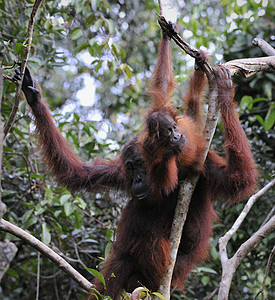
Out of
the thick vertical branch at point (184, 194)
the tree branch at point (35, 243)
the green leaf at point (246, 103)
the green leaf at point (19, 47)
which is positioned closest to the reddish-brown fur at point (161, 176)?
the thick vertical branch at point (184, 194)

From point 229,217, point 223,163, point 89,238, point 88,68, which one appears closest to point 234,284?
point 229,217

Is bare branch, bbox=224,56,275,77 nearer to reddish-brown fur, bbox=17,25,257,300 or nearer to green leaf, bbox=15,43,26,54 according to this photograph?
reddish-brown fur, bbox=17,25,257,300

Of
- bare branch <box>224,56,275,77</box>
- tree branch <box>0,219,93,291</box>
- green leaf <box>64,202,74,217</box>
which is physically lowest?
green leaf <box>64,202,74,217</box>

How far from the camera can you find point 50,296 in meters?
5.91

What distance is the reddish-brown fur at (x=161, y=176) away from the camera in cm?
337

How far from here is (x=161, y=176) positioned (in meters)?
3.35

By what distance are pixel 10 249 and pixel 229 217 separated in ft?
8.83

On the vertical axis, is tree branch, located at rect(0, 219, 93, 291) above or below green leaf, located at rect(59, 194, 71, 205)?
above

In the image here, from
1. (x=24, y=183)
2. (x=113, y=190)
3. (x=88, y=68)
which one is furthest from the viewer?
(x=88, y=68)

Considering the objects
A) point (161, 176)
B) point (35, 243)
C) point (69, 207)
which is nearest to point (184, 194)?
point (161, 176)

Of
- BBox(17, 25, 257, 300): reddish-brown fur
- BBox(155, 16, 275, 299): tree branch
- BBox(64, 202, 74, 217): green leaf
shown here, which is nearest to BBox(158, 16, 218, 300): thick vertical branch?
BBox(155, 16, 275, 299): tree branch

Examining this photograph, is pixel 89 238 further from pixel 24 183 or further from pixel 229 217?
pixel 229 217

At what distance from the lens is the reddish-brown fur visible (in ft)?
11.1

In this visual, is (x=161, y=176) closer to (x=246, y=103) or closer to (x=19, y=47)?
(x=19, y=47)
